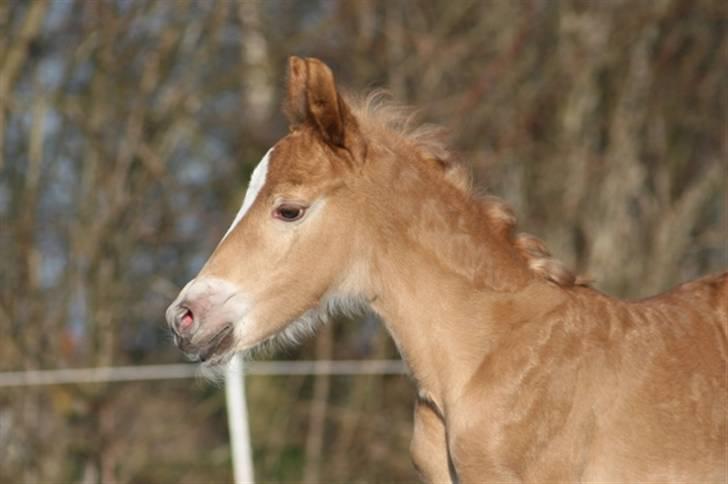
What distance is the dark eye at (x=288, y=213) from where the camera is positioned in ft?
13.8

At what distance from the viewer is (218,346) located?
4.19 meters

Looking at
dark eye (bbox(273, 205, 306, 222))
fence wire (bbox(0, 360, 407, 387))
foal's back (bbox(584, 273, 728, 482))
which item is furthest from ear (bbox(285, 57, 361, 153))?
fence wire (bbox(0, 360, 407, 387))

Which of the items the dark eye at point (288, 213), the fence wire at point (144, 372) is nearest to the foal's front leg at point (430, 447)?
the dark eye at point (288, 213)

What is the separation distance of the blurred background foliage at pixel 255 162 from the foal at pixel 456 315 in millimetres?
4687

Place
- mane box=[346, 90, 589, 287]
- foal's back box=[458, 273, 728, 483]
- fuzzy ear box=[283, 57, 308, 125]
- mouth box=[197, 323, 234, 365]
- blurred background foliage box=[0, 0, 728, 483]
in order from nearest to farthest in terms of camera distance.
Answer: foal's back box=[458, 273, 728, 483]
mouth box=[197, 323, 234, 365]
fuzzy ear box=[283, 57, 308, 125]
mane box=[346, 90, 589, 287]
blurred background foliage box=[0, 0, 728, 483]

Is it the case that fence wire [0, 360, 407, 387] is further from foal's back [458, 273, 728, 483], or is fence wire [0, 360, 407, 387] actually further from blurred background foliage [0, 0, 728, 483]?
foal's back [458, 273, 728, 483]

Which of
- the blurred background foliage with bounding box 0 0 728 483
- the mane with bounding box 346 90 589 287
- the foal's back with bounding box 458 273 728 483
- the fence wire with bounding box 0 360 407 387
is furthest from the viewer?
the blurred background foliage with bounding box 0 0 728 483

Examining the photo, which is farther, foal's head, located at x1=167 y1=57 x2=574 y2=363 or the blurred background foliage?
the blurred background foliage

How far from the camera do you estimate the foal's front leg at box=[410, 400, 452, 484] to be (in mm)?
4242

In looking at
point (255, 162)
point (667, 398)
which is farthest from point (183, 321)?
point (255, 162)

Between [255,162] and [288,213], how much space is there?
6.23 metres

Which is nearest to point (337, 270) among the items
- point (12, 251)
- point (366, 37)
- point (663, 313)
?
point (663, 313)

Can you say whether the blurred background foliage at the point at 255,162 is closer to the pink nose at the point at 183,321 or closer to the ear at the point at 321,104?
the ear at the point at 321,104

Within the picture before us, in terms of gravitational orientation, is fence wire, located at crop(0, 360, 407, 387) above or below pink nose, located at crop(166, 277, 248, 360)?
above
